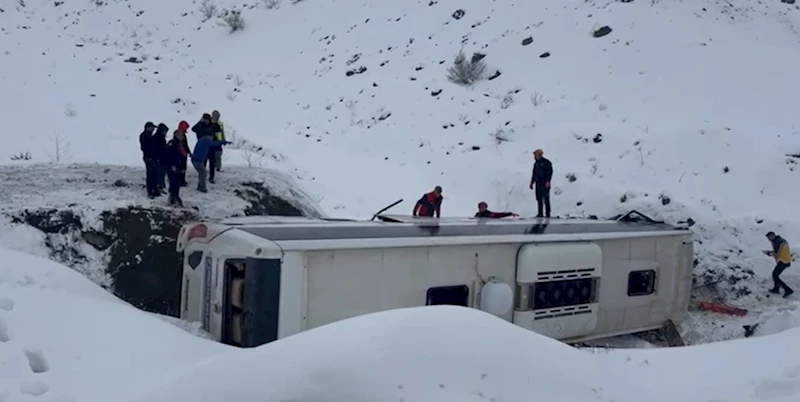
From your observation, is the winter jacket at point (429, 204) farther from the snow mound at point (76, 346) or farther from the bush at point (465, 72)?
the bush at point (465, 72)

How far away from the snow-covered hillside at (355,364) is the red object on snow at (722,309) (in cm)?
659

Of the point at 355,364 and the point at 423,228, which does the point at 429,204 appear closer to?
the point at 423,228

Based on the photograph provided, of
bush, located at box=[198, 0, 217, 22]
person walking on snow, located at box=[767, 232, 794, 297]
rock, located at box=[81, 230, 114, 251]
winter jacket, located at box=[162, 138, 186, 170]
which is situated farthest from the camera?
bush, located at box=[198, 0, 217, 22]

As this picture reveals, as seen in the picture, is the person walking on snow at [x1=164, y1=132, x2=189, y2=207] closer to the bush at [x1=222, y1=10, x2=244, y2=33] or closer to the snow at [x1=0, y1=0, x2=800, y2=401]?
the snow at [x1=0, y1=0, x2=800, y2=401]

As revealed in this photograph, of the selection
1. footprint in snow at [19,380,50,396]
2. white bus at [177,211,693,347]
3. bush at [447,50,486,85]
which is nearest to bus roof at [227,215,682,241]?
white bus at [177,211,693,347]

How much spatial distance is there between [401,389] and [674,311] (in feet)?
22.2

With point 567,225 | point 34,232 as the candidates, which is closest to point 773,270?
point 567,225

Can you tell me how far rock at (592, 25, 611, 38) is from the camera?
22453mm

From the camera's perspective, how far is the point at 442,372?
3.97 meters

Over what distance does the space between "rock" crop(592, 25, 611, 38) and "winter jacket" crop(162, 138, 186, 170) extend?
16122 millimetres

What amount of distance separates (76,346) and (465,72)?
18.8 metres

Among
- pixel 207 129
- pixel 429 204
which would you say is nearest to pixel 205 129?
pixel 207 129

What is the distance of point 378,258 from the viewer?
21.9ft

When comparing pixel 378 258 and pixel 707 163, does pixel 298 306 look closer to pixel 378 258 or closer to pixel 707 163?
pixel 378 258
